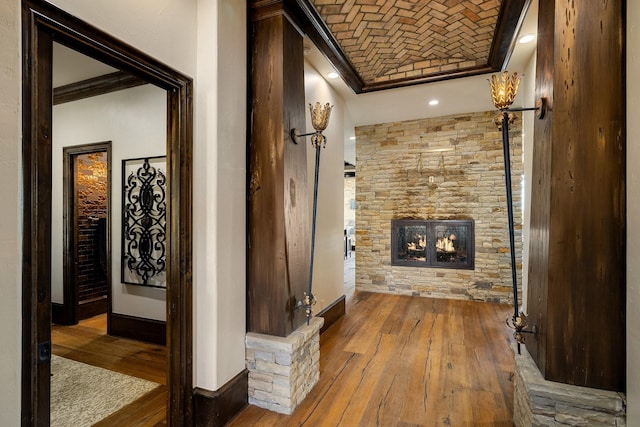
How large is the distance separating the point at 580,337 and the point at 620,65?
1.29 meters

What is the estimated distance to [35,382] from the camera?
1189 millimetres

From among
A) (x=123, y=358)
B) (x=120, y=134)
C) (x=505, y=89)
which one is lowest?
(x=123, y=358)

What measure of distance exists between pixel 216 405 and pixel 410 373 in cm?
154

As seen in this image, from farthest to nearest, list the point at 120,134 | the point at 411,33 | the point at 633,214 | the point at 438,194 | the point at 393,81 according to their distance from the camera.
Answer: the point at 438,194 → the point at 393,81 → the point at 120,134 → the point at 411,33 → the point at 633,214

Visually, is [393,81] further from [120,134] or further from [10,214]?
[10,214]

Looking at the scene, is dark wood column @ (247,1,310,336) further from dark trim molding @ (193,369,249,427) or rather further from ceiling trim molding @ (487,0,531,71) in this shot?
ceiling trim molding @ (487,0,531,71)

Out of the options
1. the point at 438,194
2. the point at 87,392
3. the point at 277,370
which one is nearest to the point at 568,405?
the point at 277,370

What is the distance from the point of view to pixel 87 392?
2332 millimetres

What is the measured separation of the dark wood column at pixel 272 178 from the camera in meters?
2.13

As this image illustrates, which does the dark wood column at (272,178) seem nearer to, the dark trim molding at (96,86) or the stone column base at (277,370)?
the stone column base at (277,370)

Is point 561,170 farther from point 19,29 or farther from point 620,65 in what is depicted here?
point 19,29

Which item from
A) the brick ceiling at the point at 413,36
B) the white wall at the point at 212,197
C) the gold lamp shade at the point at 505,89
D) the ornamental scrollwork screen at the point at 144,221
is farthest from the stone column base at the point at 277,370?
the brick ceiling at the point at 413,36

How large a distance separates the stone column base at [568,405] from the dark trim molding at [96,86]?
12.7 ft

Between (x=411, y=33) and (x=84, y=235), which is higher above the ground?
(x=411, y=33)
